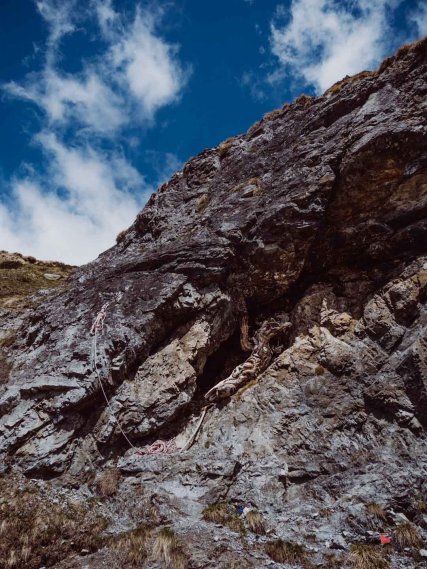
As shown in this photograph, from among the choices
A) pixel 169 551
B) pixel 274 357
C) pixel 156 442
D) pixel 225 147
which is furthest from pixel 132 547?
pixel 225 147

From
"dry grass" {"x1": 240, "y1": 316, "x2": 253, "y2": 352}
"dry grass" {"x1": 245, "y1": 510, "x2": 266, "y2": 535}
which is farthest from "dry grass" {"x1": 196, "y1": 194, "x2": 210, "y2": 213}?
"dry grass" {"x1": 245, "y1": 510, "x2": 266, "y2": 535}

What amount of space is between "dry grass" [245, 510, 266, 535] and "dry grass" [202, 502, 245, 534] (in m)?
0.27

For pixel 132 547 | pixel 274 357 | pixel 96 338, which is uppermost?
pixel 96 338

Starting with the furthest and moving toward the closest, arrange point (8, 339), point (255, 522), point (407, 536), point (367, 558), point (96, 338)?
point (8, 339) → point (96, 338) → point (255, 522) → point (407, 536) → point (367, 558)

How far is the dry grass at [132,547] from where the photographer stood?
1006 cm

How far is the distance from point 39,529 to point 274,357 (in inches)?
496

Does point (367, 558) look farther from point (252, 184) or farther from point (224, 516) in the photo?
point (252, 184)

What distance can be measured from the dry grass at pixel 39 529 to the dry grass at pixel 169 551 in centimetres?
209

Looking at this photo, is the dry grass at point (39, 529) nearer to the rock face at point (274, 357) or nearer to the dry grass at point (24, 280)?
the rock face at point (274, 357)

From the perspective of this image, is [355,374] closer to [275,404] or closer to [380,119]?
[275,404]

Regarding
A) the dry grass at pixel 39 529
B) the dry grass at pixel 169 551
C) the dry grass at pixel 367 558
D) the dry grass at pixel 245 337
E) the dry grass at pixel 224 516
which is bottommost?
the dry grass at pixel 367 558

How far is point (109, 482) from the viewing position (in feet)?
46.3

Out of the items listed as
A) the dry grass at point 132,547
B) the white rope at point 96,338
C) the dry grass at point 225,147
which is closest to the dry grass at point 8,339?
the white rope at point 96,338

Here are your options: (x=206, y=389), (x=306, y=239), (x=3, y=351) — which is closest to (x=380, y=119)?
(x=306, y=239)
